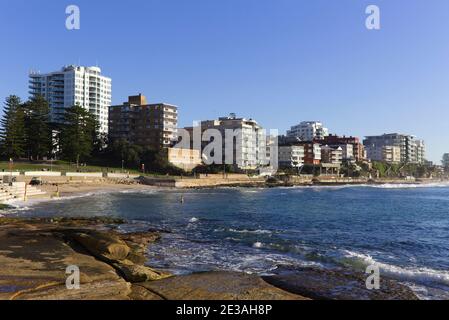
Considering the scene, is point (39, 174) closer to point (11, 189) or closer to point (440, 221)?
point (11, 189)

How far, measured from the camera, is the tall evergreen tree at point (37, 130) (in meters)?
106

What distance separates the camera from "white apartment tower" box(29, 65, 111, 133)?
18262cm

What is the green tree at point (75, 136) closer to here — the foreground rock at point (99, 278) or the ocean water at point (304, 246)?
the ocean water at point (304, 246)

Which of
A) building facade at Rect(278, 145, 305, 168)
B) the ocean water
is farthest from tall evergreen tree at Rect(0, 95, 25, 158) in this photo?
building facade at Rect(278, 145, 305, 168)

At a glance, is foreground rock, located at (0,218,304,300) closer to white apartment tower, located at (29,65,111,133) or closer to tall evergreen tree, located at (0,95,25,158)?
tall evergreen tree, located at (0,95,25,158)

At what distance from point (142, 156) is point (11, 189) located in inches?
3108

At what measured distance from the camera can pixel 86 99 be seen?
186000 mm

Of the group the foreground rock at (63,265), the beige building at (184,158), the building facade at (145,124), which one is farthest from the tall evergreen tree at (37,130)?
the foreground rock at (63,265)

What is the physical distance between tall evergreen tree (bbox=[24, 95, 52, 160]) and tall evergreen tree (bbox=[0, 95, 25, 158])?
4.28 meters

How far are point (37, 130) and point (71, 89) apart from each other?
82501mm

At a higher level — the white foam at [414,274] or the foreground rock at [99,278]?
the foreground rock at [99,278]

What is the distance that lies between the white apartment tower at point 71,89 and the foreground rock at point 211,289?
17365 cm
